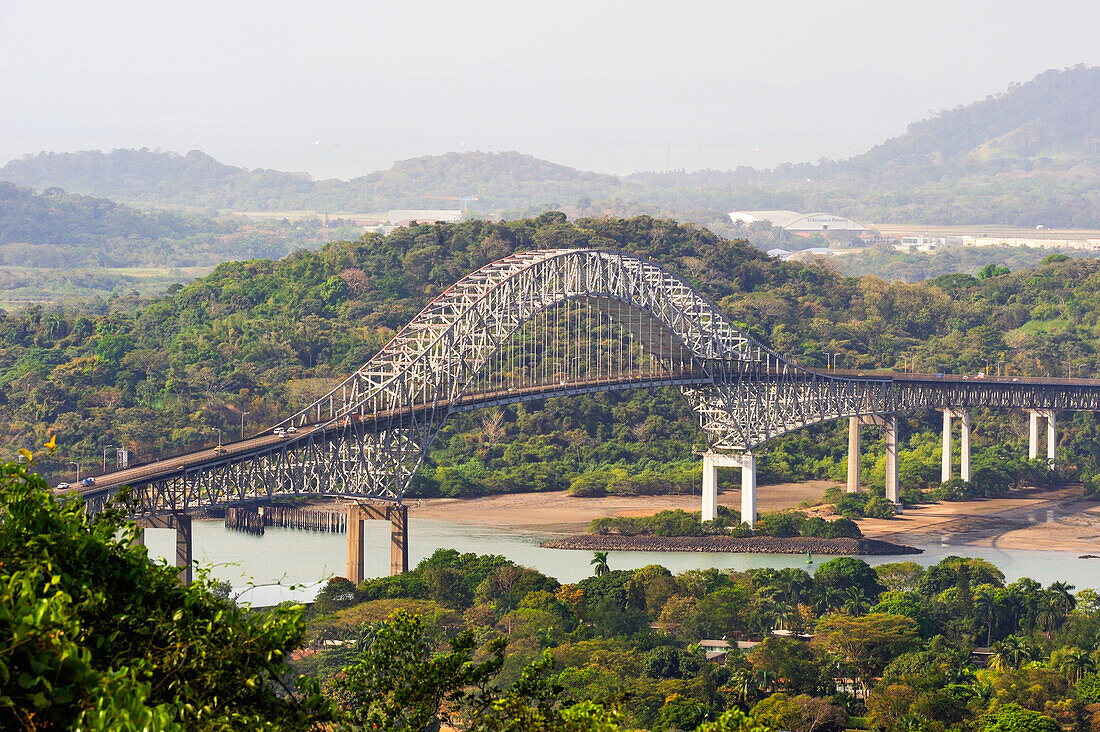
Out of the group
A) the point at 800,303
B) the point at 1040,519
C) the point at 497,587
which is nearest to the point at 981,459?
the point at 1040,519

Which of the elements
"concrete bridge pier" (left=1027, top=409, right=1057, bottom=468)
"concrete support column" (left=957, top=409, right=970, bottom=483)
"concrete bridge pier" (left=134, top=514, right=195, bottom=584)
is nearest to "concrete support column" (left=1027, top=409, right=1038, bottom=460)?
"concrete bridge pier" (left=1027, top=409, right=1057, bottom=468)

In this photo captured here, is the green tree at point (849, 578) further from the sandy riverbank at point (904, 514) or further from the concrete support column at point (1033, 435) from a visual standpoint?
the concrete support column at point (1033, 435)

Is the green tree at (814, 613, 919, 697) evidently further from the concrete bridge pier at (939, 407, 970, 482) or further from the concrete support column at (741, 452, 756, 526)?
the concrete bridge pier at (939, 407, 970, 482)

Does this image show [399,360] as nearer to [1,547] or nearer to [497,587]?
[497,587]

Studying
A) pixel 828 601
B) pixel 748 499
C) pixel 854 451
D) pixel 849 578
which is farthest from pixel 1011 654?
pixel 854 451

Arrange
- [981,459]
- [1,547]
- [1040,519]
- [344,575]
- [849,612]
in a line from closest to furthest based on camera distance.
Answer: [1,547] → [849,612] → [344,575] → [1040,519] → [981,459]

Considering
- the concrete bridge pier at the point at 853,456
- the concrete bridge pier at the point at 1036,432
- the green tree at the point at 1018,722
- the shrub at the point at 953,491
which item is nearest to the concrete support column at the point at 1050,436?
the concrete bridge pier at the point at 1036,432
